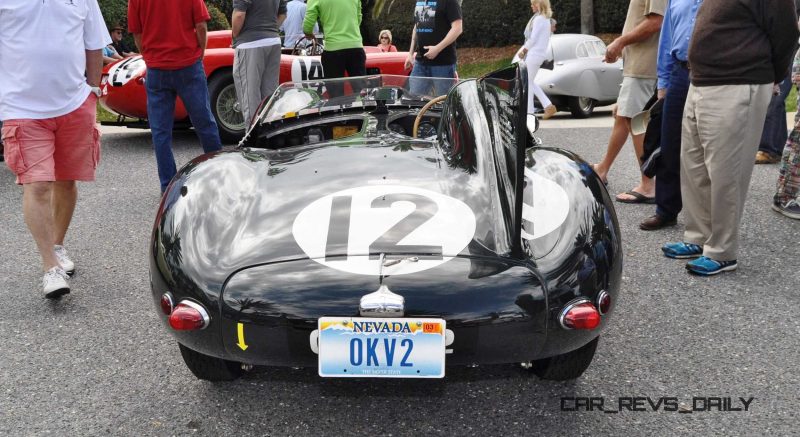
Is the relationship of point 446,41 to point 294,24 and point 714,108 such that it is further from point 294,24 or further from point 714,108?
point 294,24

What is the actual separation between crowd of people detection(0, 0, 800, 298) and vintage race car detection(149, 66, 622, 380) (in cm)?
116

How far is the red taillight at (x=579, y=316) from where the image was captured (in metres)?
2.04

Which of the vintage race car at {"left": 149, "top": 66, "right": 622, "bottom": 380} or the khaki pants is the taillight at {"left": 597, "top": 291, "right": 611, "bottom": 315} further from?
the khaki pants

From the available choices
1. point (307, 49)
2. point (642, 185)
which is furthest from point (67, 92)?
point (307, 49)

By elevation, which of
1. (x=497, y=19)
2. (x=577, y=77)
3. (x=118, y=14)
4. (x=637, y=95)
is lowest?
(x=497, y=19)

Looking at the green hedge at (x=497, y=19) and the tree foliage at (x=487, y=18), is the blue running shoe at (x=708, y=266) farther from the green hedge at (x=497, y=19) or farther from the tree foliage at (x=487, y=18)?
the green hedge at (x=497, y=19)

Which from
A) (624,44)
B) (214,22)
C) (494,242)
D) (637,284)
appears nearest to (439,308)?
(494,242)

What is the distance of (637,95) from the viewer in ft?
16.3

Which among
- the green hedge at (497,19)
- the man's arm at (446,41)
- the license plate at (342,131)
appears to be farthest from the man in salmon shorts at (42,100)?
the green hedge at (497,19)

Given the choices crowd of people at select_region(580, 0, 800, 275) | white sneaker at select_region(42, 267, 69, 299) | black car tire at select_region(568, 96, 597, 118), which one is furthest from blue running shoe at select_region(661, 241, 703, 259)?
black car tire at select_region(568, 96, 597, 118)

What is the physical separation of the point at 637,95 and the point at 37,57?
3.68 meters

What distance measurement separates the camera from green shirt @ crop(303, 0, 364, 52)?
657 cm

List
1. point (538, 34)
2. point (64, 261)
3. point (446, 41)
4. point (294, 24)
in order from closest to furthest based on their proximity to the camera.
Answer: point (64, 261)
point (446, 41)
point (538, 34)
point (294, 24)

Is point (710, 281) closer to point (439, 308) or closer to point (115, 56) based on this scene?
point (439, 308)
